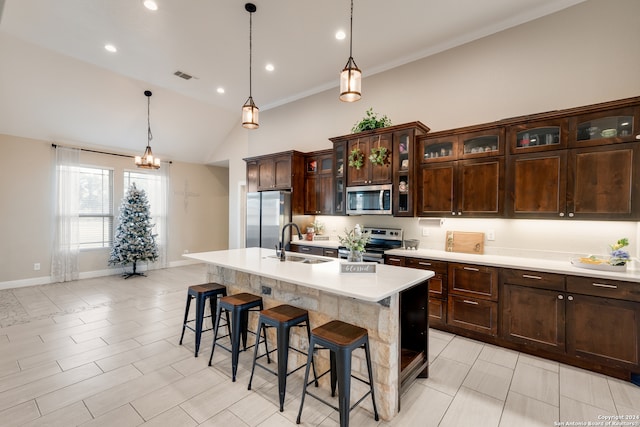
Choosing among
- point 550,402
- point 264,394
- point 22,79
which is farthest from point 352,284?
point 22,79

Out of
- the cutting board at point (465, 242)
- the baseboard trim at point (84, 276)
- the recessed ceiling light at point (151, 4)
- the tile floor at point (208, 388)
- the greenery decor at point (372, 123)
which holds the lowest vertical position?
the tile floor at point (208, 388)

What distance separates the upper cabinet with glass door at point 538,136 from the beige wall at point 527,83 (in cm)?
45

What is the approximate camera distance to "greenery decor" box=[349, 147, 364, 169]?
4.53 metres

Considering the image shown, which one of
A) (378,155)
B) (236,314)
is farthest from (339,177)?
(236,314)

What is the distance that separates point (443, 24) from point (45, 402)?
5657mm

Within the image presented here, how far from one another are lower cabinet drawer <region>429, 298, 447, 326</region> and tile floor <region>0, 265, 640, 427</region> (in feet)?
0.49

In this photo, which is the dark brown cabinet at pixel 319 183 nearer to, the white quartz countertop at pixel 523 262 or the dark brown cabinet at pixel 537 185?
the white quartz countertop at pixel 523 262

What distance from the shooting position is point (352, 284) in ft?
6.82

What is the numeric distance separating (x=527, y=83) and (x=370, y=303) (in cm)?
348

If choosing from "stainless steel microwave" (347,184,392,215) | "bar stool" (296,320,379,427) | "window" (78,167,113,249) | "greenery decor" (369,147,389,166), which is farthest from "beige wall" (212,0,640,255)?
"window" (78,167,113,249)

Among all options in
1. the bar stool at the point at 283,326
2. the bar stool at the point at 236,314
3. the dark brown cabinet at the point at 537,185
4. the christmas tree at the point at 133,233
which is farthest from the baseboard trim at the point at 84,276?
the dark brown cabinet at the point at 537,185

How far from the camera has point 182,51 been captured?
14.3 ft

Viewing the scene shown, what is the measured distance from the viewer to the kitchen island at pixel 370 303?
209cm

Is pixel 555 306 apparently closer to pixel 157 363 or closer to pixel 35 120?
pixel 157 363
